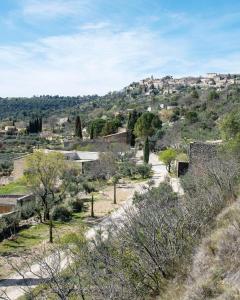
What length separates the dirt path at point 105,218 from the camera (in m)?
16.0

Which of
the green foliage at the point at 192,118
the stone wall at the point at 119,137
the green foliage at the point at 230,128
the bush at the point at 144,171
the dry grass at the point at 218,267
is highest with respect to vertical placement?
the green foliage at the point at 192,118

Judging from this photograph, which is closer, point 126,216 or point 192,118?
point 126,216

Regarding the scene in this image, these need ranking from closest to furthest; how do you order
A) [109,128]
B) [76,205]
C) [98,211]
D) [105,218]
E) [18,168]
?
[105,218] < [98,211] < [76,205] < [18,168] < [109,128]

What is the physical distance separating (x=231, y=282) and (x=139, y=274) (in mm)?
2699

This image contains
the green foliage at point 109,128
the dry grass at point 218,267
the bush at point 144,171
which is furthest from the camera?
the green foliage at point 109,128

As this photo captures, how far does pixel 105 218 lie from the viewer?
25.6 meters

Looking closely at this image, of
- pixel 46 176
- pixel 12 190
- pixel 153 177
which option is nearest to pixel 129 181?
pixel 153 177

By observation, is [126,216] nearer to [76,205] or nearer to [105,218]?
[105,218]

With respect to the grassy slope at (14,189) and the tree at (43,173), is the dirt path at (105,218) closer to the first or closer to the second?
the tree at (43,173)

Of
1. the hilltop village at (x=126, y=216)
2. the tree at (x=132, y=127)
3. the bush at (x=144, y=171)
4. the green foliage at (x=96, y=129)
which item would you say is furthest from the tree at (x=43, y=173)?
the green foliage at (x=96, y=129)

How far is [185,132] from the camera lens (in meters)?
46.7

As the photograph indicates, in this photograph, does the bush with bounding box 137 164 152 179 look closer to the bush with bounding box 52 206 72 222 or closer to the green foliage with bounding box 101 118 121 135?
the bush with bounding box 52 206 72 222

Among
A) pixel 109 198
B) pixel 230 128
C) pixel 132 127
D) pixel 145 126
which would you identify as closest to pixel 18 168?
pixel 109 198

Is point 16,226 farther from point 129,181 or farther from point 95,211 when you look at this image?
point 129,181
